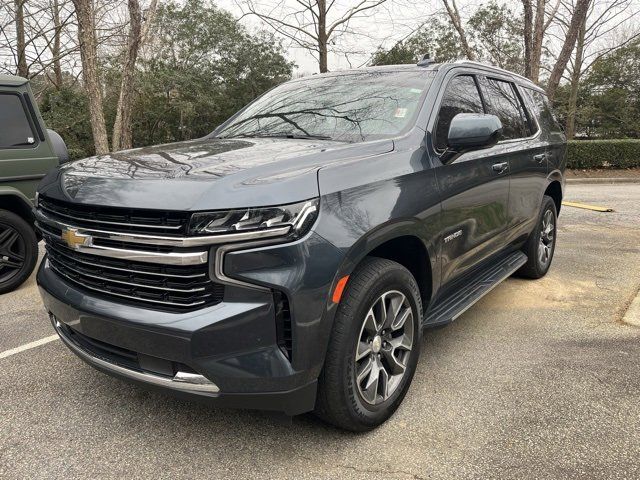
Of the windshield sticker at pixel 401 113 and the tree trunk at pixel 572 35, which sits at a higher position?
the tree trunk at pixel 572 35

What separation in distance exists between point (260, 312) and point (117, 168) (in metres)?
1.05

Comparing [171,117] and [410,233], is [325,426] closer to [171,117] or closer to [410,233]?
[410,233]

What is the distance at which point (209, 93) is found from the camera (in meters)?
23.5

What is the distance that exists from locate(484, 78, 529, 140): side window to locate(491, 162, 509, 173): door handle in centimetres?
26

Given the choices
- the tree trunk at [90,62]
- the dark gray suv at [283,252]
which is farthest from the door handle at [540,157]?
the tree trunk at [90,62]

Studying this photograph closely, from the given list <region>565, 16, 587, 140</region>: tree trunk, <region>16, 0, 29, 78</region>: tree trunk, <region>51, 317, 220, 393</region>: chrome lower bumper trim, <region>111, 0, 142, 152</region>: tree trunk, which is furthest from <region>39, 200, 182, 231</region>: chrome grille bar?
<region>565, 16, 587, 140</region>: tree trunk

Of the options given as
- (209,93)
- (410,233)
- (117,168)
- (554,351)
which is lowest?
(554,351)

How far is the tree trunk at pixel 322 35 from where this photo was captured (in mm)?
15727

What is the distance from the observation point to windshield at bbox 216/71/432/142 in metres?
2.92

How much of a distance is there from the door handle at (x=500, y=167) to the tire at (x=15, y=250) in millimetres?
4258

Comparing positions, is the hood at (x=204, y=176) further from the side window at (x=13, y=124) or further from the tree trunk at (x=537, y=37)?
the tree trunk at (x=537, y=37)

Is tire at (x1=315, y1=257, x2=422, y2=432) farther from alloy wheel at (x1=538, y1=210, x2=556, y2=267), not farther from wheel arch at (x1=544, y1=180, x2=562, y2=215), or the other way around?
wheel arch at (x1=544, y1=180, x2=562, y2=215)

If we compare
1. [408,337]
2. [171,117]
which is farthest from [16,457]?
[171,117]

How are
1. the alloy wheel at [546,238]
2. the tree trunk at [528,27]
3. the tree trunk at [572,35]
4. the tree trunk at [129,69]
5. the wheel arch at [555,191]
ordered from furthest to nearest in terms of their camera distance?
the tree trunk at [528,27]
the tree trunk at [572,35]
the tree trunk at [129,69]
the wheel arch at [555,191]
the alloy wheel at [546,238]
